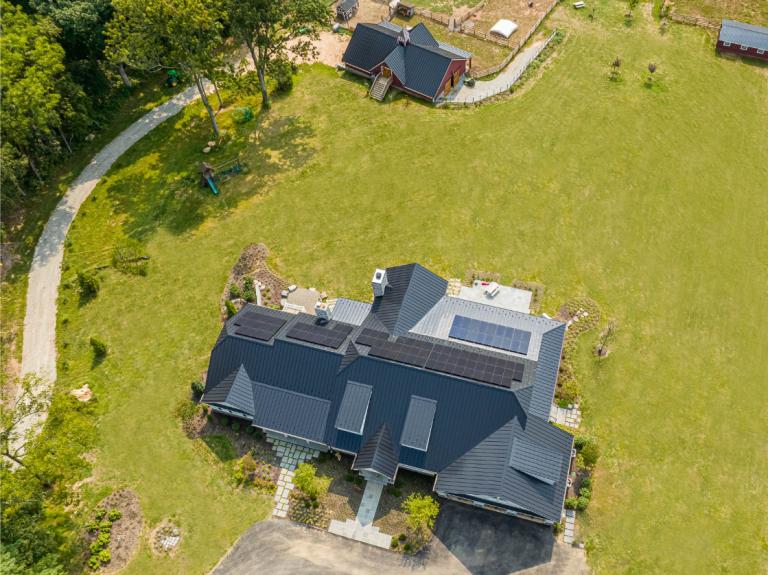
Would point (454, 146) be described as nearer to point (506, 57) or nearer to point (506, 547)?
point (506, 57)

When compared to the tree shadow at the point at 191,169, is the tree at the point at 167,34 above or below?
above

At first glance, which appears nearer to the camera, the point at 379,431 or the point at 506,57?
the point at 379,431

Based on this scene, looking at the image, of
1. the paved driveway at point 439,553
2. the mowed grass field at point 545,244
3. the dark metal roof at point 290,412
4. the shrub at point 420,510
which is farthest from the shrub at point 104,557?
the shrub at point 420,510

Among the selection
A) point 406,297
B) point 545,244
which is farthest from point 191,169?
point 545,244

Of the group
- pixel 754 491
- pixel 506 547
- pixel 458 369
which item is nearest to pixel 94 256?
pixel 458 369

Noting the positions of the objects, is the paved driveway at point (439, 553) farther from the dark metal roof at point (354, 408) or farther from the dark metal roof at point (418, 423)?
the dark metal roof at point (354, 408)

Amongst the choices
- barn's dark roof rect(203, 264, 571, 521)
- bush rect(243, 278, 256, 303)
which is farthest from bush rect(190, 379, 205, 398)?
bush rect(243, 278, 256, 303)
